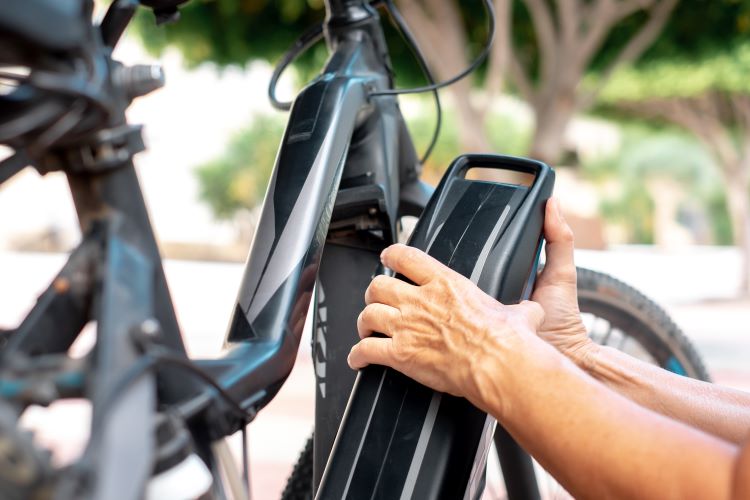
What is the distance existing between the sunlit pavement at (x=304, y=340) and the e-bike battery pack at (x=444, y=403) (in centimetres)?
35

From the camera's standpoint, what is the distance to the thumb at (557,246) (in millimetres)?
1152

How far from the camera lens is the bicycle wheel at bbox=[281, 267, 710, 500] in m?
1.55

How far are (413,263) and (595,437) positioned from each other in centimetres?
33

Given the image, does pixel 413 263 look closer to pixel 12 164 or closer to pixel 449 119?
pixel 12 164

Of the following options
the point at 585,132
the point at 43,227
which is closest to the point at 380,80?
the point at 43,227

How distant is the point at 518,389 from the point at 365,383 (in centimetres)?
23

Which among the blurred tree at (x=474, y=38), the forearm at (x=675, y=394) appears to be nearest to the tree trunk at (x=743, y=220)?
the blurred tree at (x=474, y=38)

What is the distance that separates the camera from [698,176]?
27125mm

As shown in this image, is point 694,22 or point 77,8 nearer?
point 77,8

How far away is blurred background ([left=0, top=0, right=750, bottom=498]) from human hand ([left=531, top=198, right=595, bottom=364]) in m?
1.47

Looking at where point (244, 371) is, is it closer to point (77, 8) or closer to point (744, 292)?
point (77, 8)

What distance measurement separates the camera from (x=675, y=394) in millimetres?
1204

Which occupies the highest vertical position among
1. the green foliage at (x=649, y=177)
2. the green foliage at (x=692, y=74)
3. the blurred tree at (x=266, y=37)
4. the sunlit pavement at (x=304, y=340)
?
the green foliage at (x=649, y=177)

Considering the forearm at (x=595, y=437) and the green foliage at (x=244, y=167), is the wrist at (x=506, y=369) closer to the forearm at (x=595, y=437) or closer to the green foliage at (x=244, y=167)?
the forearm at (x=595, y=437)
